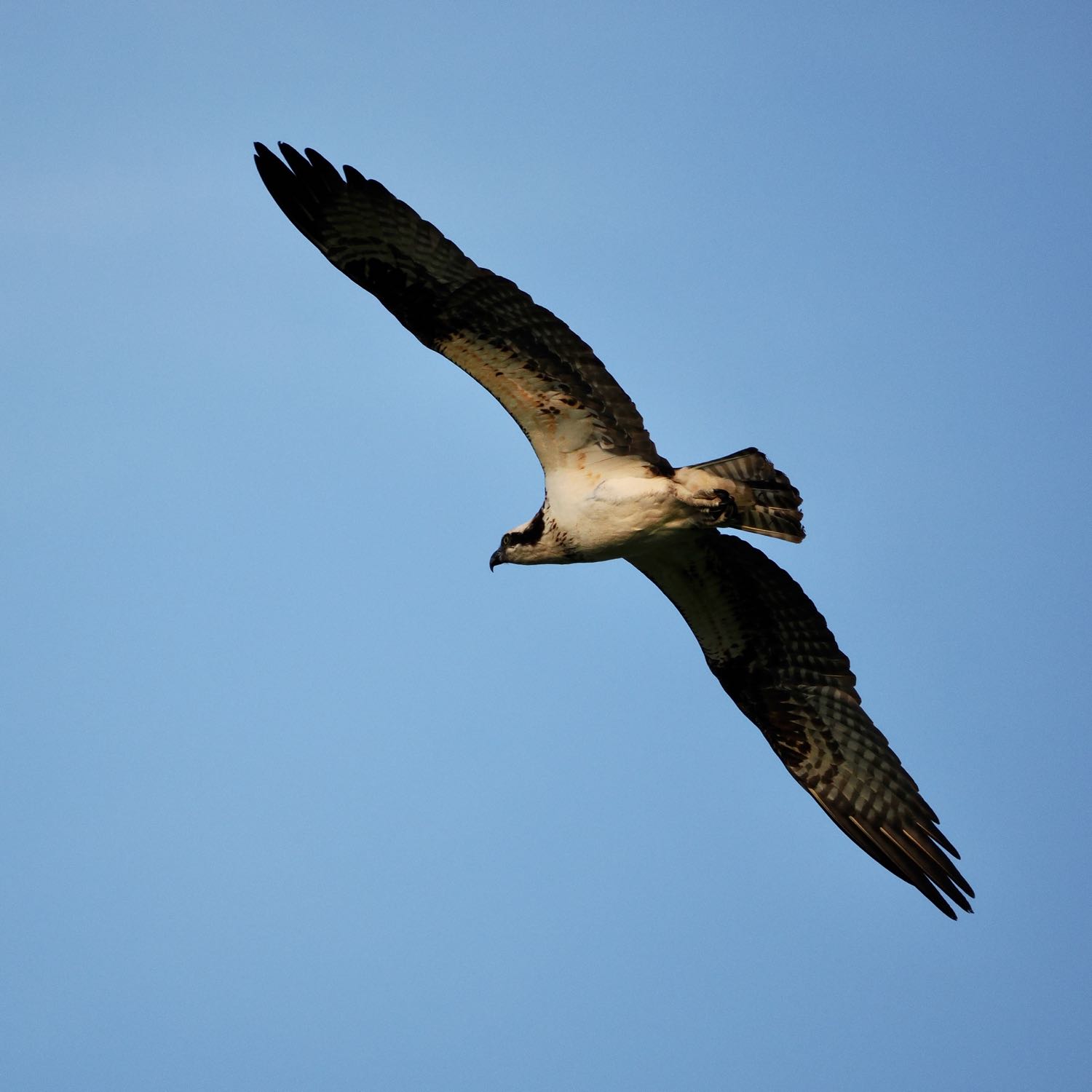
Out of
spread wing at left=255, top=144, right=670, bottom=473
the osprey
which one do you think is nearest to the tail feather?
the osprey

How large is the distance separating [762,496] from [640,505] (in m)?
0.81

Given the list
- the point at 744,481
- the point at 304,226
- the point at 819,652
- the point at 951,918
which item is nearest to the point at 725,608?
the point at 819,652

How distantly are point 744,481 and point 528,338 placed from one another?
1718mm

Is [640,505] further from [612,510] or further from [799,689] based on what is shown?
[799,689]

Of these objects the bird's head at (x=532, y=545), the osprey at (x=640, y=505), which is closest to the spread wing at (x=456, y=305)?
the osprey at (x=640, y=505)

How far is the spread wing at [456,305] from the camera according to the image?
1017 cm

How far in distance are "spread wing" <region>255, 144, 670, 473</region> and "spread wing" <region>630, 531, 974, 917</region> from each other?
1.21m

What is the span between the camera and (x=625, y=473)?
10711mm

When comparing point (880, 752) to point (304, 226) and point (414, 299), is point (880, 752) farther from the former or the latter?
point (304, 226)

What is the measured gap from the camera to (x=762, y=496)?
1045 cm

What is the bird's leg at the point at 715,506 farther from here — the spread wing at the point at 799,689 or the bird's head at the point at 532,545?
the bird's head at the point at 532,545

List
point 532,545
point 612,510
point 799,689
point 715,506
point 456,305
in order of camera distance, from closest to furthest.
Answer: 1. point 456,305
2. point 715,506
3. point 612,510
4. point 532,545
5. point 799,689

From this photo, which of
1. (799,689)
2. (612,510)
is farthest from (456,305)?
(799,689)

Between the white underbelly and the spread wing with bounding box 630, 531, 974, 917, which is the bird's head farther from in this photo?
the spread wing with bounding box 630, 531, 974, 917
